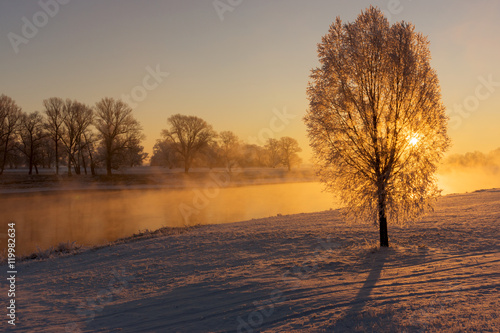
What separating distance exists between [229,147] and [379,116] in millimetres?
91603

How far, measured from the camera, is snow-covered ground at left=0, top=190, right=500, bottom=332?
660 centimetres

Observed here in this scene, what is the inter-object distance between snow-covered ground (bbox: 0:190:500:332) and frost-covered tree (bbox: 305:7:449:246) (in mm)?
2291

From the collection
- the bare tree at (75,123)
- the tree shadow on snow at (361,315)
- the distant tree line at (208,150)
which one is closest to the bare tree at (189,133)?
the distant tree line at (208,150)

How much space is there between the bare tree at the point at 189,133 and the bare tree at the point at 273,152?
4252 cm

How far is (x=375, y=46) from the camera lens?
11016 millimetres

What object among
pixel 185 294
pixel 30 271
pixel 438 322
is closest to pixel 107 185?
pixel 30 271

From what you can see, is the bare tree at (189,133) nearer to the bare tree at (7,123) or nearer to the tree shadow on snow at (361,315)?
the bare tree at (7,123)

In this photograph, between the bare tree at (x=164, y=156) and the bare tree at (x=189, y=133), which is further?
the bare tree at (x=164, y=156)

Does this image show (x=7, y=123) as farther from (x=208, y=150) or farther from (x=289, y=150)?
(x=289, y=150)

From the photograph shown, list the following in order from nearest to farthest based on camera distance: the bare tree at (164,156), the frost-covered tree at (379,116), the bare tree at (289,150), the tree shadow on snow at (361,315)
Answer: the tree shadow on snow at (361,315), the frost-covered tree at (379,116), the bare tree at (164,156), the bare tree at (289,150)

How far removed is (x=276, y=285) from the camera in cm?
851

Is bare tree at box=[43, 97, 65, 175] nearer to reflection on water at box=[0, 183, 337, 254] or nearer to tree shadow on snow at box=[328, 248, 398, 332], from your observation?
reflection on water at box=[0, 183, 337, 254]

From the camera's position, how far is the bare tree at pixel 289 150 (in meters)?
107

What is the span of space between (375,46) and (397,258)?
7.53 m
